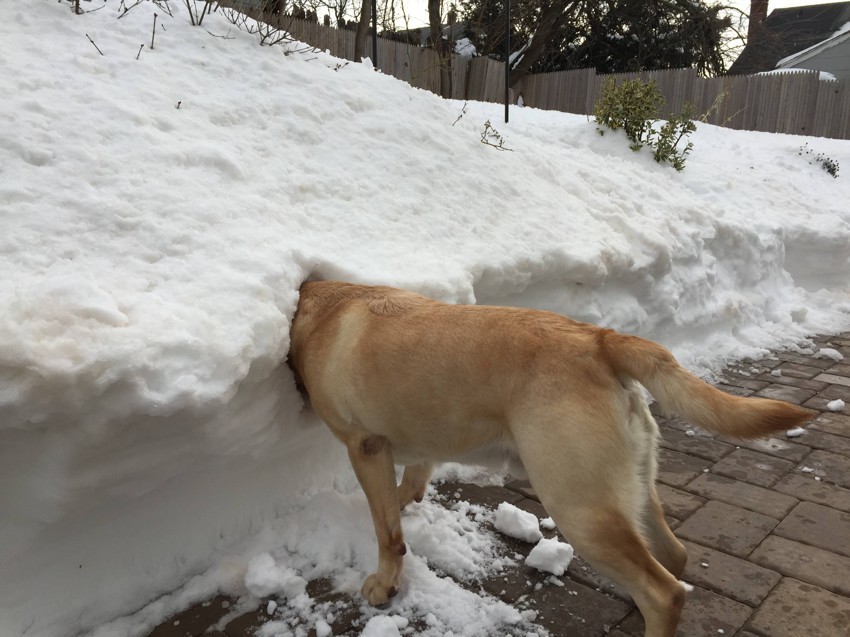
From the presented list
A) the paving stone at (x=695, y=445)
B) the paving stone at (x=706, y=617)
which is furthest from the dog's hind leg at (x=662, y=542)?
the paving stone at (x=695, y=445)

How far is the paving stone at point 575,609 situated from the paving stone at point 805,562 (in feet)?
2.55

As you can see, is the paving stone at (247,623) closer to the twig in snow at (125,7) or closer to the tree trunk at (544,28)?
the twig in snow at (125,7)

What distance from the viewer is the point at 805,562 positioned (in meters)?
2.81

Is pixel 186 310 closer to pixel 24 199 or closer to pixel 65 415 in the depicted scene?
pixel 65 415

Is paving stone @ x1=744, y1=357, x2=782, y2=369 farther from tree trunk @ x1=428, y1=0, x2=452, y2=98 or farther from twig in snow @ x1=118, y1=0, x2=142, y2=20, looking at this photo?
tree trunk @ x1=428, y1=0, x2=452, y2=98

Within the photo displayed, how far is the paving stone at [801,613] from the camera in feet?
7.85

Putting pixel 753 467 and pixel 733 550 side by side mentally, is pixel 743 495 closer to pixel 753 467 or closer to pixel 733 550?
pixel 753 467

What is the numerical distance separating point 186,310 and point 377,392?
31.0 inches

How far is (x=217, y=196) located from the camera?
313cm

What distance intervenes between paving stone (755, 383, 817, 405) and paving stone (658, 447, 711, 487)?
1.23 metres

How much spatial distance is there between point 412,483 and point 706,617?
1337 millimetres

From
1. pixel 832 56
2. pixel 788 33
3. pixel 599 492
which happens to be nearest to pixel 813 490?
pixel 599 492

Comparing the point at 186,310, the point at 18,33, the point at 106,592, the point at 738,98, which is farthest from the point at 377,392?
the point at 738,98

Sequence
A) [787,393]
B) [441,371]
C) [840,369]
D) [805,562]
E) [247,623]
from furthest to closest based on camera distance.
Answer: [840,369], [787,393], [805,562], [247,623], [441,371]
